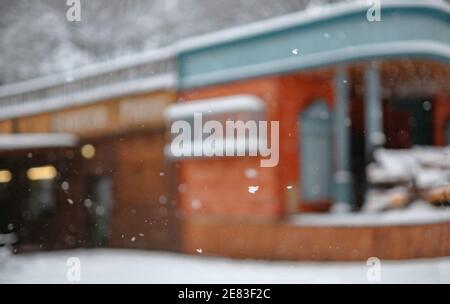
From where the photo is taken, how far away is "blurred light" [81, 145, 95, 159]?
10078 mm

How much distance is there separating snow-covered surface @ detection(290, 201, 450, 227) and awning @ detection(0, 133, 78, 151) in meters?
5.11

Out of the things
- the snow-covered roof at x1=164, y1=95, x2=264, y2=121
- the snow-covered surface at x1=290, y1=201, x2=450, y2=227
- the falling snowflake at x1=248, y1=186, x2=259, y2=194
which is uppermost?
the snow-covered roof at x1=164, y1=95, x2=264, y2=121

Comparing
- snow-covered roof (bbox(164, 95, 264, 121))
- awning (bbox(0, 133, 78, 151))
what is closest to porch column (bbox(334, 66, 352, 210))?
snow-covered roof (bbox(164, 95, 264, 121))

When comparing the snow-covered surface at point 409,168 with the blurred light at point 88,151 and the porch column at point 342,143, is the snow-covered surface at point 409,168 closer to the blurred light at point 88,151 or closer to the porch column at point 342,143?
the porch column at point 342,143

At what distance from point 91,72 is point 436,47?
19.3ft

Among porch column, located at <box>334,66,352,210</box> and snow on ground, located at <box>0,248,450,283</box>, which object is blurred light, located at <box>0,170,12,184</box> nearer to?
snow on ground, located at <box>0,248,450,283</box>

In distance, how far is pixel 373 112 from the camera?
7.38 metres

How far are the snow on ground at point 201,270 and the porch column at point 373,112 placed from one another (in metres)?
1.65

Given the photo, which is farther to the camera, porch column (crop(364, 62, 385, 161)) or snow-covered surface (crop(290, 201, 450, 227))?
porch column (crop(364, 62, 385, 161))

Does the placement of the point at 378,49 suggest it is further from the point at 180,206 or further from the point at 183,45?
the point at 180,206

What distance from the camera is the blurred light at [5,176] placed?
9867mm

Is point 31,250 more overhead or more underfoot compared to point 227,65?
more underfoot

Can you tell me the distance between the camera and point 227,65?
26.6 ft
